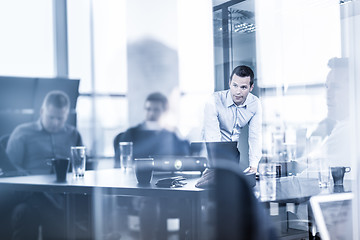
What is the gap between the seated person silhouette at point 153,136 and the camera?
2.42m

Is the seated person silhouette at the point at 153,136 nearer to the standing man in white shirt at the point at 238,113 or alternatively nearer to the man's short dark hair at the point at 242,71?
the standing man in white shirt at the point at 238,113

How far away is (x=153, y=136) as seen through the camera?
102 inches

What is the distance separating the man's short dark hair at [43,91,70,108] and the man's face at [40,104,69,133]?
0.09 ft

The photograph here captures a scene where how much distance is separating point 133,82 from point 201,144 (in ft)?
3.85

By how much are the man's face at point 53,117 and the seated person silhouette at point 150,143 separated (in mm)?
575

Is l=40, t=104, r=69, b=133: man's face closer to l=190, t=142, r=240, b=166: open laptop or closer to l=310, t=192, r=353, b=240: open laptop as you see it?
l=190, t=142, r=240, b=166: open laptop

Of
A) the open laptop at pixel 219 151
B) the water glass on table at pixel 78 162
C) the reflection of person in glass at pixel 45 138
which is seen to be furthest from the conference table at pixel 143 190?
the reflection of person in glass at pixel 45 138

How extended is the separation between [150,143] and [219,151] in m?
0.72

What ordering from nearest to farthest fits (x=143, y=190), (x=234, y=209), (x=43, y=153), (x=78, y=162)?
(x=234, y=209), (x=143, y=190), (x=78, y=162), (x=43, y=153)

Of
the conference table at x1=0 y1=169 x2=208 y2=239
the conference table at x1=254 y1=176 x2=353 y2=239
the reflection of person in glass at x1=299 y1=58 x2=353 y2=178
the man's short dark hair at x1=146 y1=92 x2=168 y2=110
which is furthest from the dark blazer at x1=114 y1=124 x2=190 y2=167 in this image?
the reflection of person in glass at x1=299 y1=58 x2=353 y2=178

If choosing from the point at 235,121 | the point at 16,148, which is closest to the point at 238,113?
the point at 235,121

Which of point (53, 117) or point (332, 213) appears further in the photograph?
point (53, 117)

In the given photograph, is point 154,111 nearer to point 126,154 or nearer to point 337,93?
point 126,154

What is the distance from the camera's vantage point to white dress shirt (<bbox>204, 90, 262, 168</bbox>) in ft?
6.43
